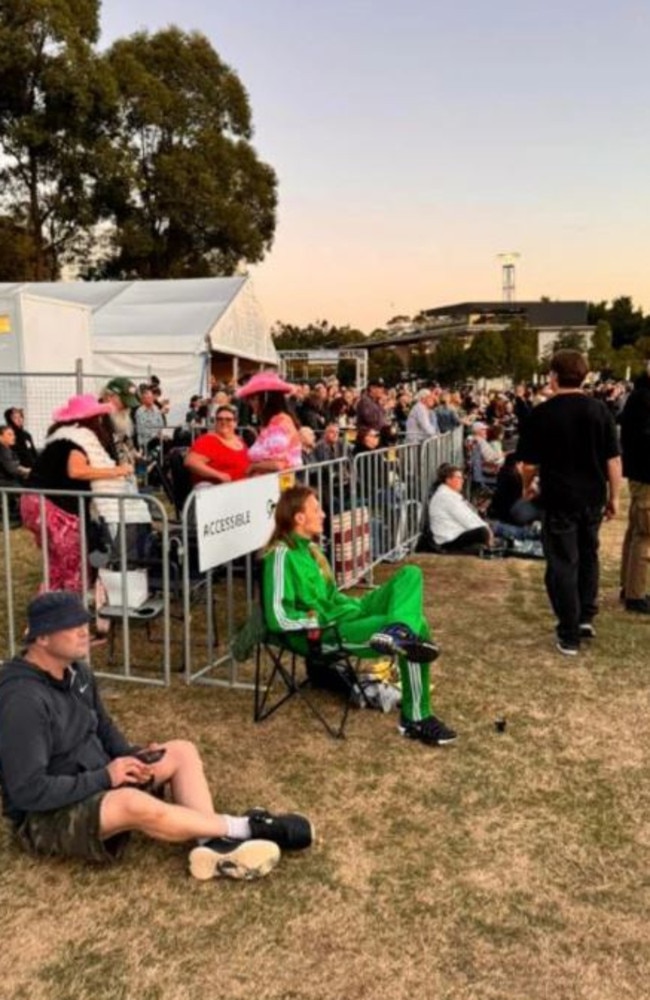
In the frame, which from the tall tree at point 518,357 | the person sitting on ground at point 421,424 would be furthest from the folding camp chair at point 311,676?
the tall tree at point 518,357

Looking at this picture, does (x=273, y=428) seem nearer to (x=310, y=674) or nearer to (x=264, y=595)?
(x=310, y=674)

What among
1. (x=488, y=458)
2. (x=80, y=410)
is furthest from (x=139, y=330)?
(x=80, y=410)

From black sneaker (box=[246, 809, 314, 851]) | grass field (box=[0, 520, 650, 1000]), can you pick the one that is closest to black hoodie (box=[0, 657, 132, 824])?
grass field (box=[0, 520, 650, 1000])

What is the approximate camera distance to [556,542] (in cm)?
522

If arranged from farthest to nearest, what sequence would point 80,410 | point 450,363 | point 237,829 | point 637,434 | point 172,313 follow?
point 450,363
point 172,313
point 637,434
point 80,410
point 237,829

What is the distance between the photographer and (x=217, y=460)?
573 centimetres

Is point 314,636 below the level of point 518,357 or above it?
below

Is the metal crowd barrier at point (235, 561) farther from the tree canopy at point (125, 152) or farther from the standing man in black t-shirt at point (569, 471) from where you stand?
the tree canopy at point (125, 152)

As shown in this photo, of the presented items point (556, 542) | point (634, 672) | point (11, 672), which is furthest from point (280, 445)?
point (11, 672)

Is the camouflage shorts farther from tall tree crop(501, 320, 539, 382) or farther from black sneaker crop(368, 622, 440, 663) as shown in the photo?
tall tree crop(501, 320, 539, 382)

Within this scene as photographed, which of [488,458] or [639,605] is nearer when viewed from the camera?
[639,605]

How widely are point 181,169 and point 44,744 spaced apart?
1446 inches

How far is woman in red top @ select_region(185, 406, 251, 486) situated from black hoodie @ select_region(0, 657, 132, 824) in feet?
8.99

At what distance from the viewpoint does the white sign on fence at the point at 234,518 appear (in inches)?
163
